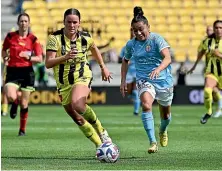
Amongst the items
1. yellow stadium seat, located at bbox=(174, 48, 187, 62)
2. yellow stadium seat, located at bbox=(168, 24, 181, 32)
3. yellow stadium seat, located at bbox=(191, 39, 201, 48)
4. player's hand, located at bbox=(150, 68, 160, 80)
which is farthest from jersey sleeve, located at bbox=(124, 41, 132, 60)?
yellow stadium seat, located at bbox=(168, 24, 181, 32)

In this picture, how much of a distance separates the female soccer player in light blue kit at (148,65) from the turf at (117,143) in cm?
73

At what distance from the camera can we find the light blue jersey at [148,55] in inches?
460

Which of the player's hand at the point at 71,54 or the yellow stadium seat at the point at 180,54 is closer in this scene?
the player's hand at the point at 71,54

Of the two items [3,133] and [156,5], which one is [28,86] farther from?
[156,5]

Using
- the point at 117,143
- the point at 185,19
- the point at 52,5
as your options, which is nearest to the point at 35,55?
the point at 117,143

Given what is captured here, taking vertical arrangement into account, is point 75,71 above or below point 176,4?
below

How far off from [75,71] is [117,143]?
9.51ft

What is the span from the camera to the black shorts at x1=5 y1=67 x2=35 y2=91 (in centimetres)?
1506

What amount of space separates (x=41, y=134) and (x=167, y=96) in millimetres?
4134

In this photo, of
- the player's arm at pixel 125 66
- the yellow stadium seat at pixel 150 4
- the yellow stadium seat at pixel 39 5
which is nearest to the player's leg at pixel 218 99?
the player's arm at pixel 125 66

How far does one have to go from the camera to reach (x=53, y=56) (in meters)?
10.9

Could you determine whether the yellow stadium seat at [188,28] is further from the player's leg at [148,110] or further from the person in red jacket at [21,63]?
the player's leg at [148,110]

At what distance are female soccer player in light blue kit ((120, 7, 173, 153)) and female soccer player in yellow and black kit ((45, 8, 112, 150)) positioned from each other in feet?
2.53

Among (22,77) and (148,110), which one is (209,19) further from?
(148,110)
